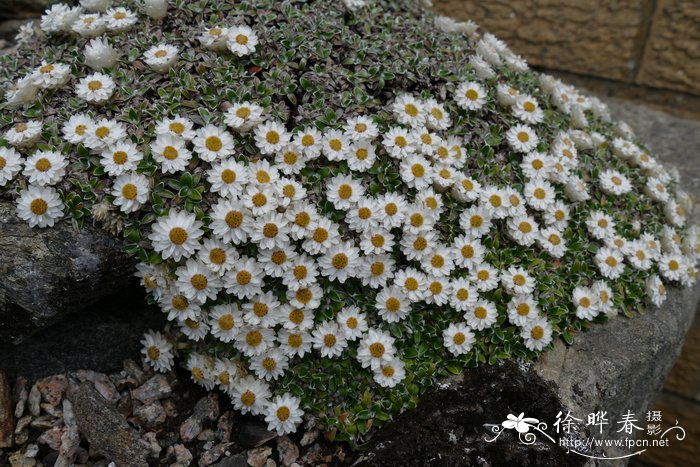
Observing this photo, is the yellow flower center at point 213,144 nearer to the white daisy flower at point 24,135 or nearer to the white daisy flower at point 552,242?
the white daisy flower at point 24,135

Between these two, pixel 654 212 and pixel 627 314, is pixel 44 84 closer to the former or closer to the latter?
pixel 627 314

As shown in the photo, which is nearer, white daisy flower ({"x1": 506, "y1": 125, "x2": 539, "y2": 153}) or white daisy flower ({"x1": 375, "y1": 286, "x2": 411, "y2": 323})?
white daisy flower ({"x1": 375, "y1": 286, "x2": 411, "y2": 323})

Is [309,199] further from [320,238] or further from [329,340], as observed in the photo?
[329,340]

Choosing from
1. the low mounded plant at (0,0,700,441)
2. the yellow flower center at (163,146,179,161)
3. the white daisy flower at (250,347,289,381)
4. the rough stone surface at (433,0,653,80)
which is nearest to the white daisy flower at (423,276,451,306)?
the low mounded plant at (0,0,700,441)

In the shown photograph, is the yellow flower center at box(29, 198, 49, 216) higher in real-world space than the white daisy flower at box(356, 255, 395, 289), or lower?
higher

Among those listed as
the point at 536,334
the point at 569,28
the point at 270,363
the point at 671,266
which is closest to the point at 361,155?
the point at 270,363

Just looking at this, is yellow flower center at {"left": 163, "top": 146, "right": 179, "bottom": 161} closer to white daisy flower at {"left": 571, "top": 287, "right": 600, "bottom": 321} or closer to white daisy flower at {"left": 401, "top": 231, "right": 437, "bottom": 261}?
white daisy flower at {"left": 401, "top": 231, "right": 437, "bottom": 261}

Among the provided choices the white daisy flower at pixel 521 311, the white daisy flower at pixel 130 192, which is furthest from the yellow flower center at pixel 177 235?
the white daisy flower at pixel 521 311

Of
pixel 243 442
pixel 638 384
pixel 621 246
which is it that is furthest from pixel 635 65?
pixel 243 442
